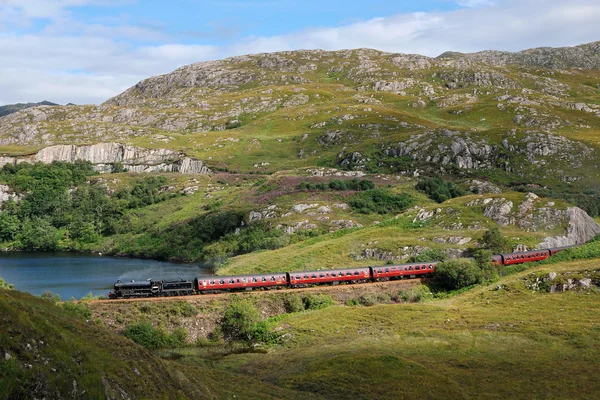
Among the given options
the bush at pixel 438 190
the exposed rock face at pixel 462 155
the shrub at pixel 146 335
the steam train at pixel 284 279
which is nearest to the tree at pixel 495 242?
the steam train at pixel 284 279

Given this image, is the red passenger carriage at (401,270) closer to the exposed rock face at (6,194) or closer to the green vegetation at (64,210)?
the green vegetation at (64,210)

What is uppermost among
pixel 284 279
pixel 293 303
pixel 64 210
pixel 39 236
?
pixel 64 210

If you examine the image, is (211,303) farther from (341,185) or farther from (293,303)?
(341,185)

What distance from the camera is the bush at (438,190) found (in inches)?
5964

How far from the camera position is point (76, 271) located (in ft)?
387

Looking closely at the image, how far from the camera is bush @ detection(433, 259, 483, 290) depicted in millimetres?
83750

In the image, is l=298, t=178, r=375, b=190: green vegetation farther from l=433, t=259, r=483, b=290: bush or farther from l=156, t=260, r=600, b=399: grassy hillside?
l=156, t=260, r=600, b=399: grassy hillside

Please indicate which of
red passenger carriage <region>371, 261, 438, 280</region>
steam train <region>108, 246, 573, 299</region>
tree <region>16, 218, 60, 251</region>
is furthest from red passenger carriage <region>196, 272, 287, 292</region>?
tree <region>16, 218, 60, 251</region>

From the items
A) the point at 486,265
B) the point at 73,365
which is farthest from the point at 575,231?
the point at 73,365

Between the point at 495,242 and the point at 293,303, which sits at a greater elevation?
the point at 495,242

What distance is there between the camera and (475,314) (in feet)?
225

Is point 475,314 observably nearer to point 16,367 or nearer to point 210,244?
point 16,367

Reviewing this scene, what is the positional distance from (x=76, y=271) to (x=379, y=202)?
7675 centimetres

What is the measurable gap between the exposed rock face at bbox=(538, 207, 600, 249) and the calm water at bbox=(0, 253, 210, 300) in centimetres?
6904
